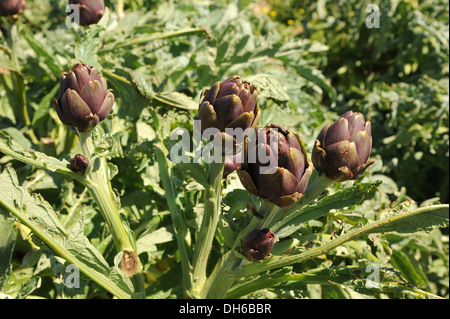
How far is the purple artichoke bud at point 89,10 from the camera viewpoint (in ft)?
2.43

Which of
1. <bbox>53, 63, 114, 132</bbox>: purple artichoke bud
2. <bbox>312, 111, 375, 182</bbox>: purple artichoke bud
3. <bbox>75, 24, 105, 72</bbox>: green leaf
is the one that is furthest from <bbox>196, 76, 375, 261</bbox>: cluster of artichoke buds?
<bbox>75, 24, 105, 72</bbox>: green leaf

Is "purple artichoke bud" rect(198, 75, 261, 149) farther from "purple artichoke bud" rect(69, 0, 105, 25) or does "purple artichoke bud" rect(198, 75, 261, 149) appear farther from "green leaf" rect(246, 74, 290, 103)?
"purple artichoke bud" rect(69, 0, 105, 25)

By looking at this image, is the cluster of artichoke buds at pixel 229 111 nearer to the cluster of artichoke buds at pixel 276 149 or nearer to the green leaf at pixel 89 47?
the cluster of artichoke buds at pixel 276 149

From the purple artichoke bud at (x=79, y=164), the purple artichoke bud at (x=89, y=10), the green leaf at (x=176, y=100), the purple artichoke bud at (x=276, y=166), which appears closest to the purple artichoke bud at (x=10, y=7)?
the purple artichoke bud at (x=89, y=10)

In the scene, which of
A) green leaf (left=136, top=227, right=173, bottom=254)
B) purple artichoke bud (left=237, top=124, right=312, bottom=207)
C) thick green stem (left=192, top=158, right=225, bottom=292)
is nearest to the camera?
purple artichoke bud (left=237, top=124, right=312, bottom=207)

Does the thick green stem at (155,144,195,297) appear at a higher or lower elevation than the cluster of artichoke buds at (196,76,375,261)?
lower

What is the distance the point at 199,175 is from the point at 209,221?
0.06 meters

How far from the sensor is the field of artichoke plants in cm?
46

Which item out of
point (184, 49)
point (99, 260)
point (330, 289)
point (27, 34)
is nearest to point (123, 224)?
point (99, 260)

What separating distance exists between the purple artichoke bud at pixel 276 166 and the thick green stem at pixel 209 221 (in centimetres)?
7

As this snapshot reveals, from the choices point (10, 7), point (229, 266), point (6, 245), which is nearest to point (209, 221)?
point (229, 266)

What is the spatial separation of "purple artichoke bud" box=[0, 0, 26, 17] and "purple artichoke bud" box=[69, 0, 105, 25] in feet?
0.36
